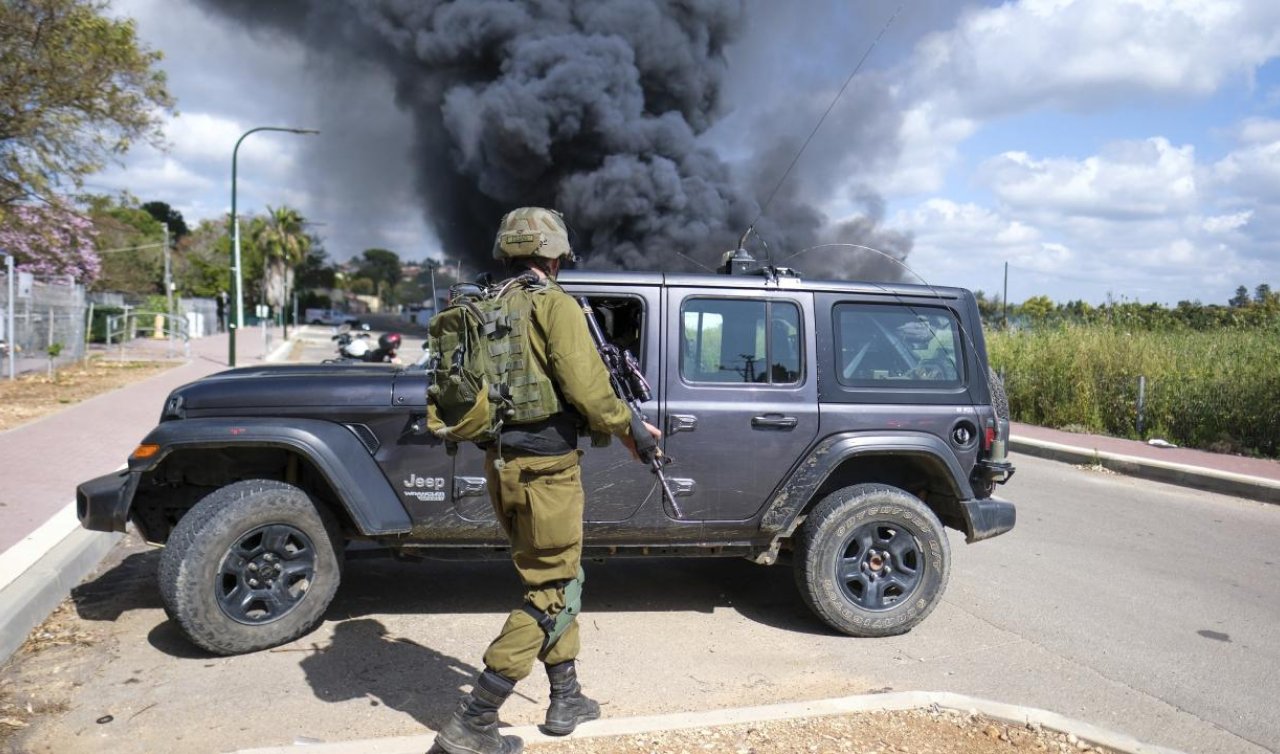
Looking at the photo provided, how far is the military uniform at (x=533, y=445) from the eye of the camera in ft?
9.15

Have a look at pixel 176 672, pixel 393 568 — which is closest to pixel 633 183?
pixel 393 568

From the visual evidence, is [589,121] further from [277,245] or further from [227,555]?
[277,245]

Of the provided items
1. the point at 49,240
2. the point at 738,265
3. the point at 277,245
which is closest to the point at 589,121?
the point at 49,240

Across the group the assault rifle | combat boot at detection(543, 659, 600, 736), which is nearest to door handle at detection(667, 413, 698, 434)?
the assault rifle

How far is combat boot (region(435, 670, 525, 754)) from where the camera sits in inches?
109

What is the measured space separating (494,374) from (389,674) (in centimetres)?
158

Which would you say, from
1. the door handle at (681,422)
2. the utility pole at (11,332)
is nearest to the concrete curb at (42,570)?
the door handle at (681,422)

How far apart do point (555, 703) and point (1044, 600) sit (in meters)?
3.20

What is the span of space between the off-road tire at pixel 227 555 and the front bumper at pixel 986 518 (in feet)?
9.66

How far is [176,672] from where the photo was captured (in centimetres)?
365

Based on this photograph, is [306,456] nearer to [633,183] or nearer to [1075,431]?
[1075,431]

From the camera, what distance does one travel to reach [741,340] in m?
4.27

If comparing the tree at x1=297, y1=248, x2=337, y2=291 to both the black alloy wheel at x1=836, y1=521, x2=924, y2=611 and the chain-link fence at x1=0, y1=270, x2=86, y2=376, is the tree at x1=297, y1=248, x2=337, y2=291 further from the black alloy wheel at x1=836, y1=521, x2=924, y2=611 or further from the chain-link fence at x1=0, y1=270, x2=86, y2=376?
the black alloy wheel at x1=836, y1=521, x2=924, y2=611

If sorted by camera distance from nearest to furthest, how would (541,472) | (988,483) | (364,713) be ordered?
1. (541,472)
2. (364,713)
3. (988,483)
